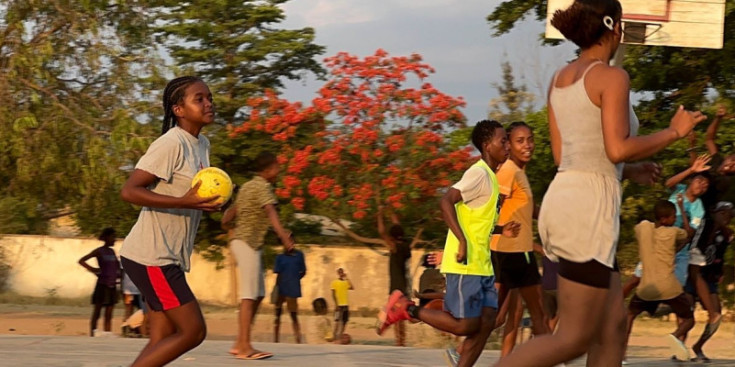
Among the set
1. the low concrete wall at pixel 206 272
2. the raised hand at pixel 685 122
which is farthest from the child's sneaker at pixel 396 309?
the low concrete wall at pixel 206 272

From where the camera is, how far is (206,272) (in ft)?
79.8

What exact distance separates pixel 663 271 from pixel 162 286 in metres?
5.41

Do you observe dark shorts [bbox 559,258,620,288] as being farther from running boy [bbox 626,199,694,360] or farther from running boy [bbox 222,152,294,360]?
running boy [bbox 626,199,694,360]

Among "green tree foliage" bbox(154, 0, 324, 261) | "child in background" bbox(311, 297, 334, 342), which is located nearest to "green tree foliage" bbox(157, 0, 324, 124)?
"green tree foliage" bbox(154, 0, 324, 261)

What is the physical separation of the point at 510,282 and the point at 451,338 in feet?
14.3

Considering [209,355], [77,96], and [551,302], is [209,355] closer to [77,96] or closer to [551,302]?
[551,302]

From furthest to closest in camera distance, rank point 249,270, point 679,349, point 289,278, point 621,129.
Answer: point 289,278
point 679,349
point 249,270
point 621,129

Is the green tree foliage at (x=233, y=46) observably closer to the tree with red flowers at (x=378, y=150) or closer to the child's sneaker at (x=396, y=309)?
the tree with red flowers at (x=378, y=150)

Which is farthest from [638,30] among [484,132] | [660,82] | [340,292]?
[660,82]

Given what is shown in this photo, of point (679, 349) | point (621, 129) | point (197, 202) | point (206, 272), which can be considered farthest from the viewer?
point (206, 272)

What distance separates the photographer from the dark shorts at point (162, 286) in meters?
5.61

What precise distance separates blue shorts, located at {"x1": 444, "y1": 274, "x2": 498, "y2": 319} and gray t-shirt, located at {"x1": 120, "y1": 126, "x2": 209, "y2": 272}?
6.99 ft

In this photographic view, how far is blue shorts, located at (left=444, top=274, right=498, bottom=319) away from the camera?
7.38m

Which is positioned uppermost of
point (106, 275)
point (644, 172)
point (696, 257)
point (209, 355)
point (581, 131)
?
point (581, 131)
